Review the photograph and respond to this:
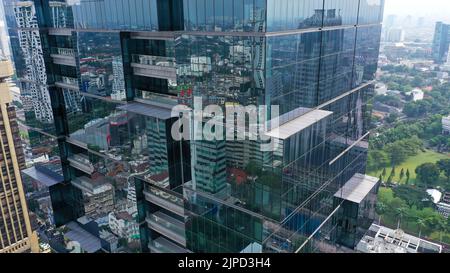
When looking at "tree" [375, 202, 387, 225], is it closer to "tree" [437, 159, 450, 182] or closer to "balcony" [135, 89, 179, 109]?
"tree" [437, 159, 450, 182]

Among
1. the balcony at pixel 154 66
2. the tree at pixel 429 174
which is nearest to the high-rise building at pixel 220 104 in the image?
the balcony at pixel 154 66

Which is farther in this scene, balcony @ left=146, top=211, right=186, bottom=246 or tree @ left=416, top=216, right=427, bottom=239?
tree @ left=416, top=216, right=427, bottom=239

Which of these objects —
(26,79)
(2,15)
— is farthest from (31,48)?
(2,15)

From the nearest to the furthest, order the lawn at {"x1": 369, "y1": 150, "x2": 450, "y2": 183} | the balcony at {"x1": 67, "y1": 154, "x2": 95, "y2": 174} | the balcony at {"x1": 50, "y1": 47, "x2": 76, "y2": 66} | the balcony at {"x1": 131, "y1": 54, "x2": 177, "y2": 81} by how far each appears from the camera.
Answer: the balcony at {"x1": 131, "y1": 54, "x2": 177, "y2": 81} < the balcony at {"x1": 50, "y1": 47, "x2": 76, "y2": 66} < the balcony at {"x1": 67, "y1": 154, "x2": 95, "y2": 174} < the lawn at {"x1": 369, "y1": 150, "x2": 450, "y2": 183}

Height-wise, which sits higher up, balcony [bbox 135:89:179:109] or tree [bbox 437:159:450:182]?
balcony [bbox 135:89:179:109]

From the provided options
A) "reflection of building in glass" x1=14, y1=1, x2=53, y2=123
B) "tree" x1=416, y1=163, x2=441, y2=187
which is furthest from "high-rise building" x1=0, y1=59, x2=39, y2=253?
"tree" x1=416, y1=163, x2=441, y2=187

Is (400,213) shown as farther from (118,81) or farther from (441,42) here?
(441,42)
